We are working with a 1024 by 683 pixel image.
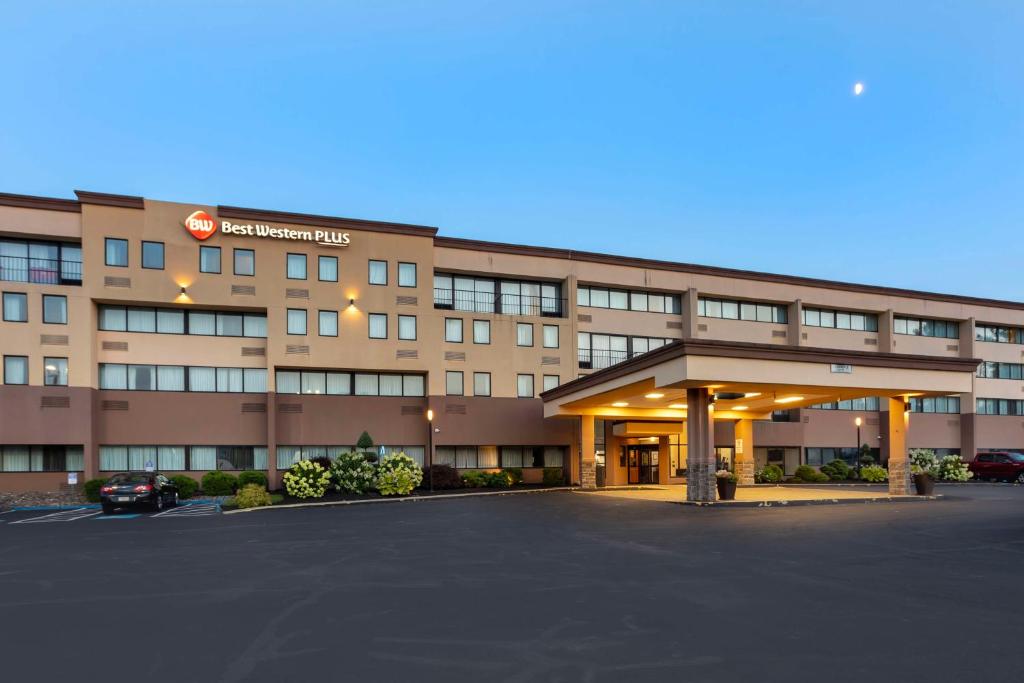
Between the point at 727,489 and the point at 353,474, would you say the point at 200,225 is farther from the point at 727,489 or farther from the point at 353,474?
the point at 727,489

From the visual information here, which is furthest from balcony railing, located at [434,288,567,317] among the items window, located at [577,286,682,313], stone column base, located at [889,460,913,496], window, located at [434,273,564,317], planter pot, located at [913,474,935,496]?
planter pot, located at [913,474,935,496]

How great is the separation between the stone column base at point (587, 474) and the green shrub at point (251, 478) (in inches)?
625

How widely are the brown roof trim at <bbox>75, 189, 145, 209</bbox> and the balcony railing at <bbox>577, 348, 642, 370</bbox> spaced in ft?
78.5

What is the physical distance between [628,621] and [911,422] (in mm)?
47761

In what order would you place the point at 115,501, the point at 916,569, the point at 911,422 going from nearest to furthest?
the point at 916,569 → the point at 115,501 → the point at 911,422

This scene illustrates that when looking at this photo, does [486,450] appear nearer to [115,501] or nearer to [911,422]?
[115,501]

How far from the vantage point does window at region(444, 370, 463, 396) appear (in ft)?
119

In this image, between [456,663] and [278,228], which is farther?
[278,228]

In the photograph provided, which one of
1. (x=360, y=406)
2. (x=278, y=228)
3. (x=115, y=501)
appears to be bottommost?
(x=115, y=501)

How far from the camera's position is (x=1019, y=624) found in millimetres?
8031

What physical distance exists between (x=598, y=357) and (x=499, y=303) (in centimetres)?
672

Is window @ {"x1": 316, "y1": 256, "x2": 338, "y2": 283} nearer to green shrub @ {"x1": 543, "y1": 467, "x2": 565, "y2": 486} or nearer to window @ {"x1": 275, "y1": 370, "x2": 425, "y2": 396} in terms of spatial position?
window @ {"x1": 275, "y1": 370, "x2": 425, "y2": 396}

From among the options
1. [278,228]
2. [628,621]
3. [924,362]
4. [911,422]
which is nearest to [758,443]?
[911,422]

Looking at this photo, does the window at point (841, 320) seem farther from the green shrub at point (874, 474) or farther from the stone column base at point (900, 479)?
the stone column base at point (900, 479)
